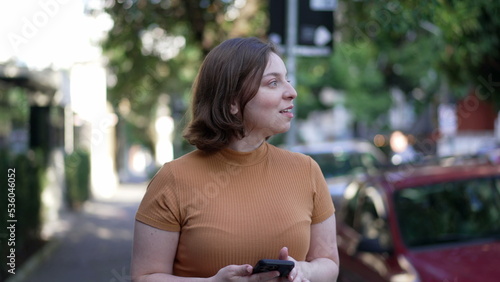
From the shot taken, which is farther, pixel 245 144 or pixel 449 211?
pixel 449 211

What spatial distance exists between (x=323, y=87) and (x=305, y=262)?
24.5 m

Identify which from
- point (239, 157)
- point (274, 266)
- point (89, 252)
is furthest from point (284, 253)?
point (89, 252)

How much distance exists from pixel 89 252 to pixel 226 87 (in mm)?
10334

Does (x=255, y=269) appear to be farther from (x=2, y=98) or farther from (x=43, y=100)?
(x=43, y=100)

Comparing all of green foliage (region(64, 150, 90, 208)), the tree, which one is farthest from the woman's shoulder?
green foliage (region(64, 150, 90, 208))

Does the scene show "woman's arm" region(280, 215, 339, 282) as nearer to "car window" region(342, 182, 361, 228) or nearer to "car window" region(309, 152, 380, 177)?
"car window" region(342, 182, 361, 228)

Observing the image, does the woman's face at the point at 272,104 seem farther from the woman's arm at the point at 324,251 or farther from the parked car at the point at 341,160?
the parked car at the point at 341,160

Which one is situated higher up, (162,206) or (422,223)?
(162,206)

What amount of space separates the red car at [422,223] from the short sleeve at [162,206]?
2492mm

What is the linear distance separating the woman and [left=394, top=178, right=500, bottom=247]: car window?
2758mm

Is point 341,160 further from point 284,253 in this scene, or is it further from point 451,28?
point 284,253

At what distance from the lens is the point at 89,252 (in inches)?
483

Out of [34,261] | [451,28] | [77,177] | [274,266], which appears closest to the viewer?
[274,266]

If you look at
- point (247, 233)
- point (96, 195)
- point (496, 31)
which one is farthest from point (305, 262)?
point (96, 195)
